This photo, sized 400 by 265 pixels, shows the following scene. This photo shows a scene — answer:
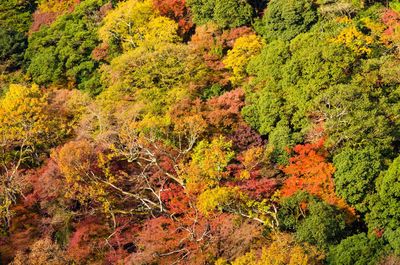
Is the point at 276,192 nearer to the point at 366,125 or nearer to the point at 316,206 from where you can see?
the point at 316,206

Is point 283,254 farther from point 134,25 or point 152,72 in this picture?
point 134,25

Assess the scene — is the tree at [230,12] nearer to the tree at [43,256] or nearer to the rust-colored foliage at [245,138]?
the rust-colored foliage at [245,138]

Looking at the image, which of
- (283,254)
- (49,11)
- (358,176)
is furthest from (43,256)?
(49,11)

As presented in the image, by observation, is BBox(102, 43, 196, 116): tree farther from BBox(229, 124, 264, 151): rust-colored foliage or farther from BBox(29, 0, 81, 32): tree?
BBox(29, 0, 81, 32): tree

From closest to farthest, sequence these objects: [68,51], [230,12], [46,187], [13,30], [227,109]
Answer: [46,187] → [227,109] → [230,12] → [68,51] → [13,30]

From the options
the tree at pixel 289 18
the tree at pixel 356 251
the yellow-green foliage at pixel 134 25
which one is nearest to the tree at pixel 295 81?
the tree at pixel 289 18
